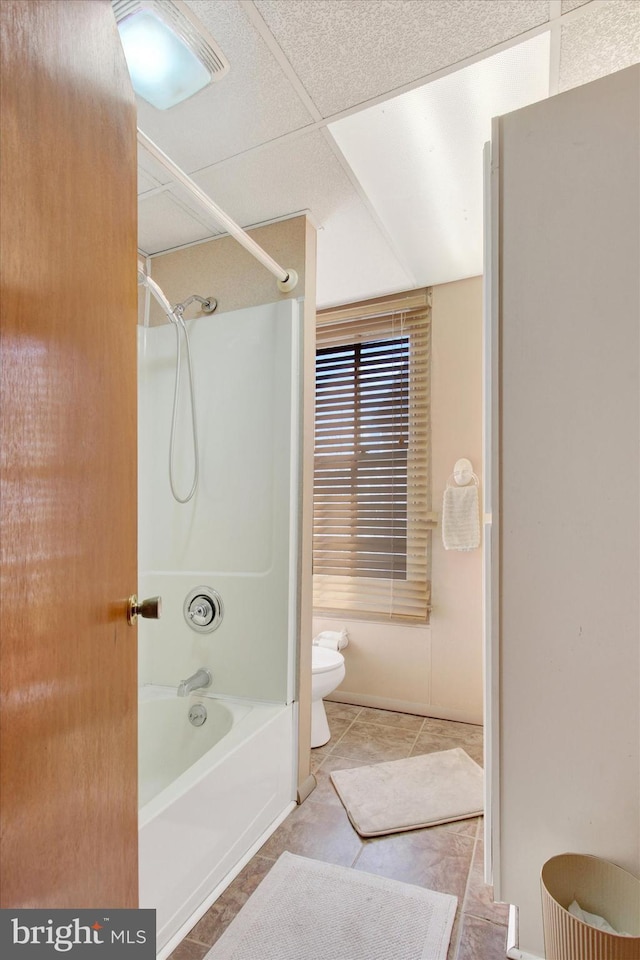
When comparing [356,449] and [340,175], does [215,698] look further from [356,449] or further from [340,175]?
[340,175]

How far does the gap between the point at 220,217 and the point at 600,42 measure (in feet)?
3.79

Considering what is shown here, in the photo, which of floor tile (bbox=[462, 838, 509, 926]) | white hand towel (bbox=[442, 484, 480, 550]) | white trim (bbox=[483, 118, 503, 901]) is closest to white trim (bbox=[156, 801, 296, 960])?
floor tile (bbox=[462, 838, 509, 926])

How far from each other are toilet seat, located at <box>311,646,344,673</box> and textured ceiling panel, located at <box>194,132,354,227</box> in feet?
6.26

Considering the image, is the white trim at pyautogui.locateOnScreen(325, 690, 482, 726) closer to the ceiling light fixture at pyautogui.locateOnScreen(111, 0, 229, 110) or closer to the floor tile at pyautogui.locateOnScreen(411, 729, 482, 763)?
the floor tile at pyautogui.locateOnScreen(411, 729, 482, 763)

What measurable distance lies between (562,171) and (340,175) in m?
0.89

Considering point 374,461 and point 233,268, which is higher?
point 233,268

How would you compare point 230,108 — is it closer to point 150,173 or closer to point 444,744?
point 150,173

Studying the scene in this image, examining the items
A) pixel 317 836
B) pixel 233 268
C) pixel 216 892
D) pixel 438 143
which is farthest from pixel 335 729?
pixel 438 143

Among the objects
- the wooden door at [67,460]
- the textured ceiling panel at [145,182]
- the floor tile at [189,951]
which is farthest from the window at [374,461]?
the wooden door at [67,460]

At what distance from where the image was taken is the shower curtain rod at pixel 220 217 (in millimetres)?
1398

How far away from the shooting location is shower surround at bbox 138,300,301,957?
200cm

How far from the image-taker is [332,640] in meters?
2.96

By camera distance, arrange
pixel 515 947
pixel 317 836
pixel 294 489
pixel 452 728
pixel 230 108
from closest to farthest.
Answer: pixel 515 947
pixel 230 108
pixel 317 836
pixel 294 489
pixel 452 728

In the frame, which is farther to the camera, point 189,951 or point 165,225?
point 165,225
